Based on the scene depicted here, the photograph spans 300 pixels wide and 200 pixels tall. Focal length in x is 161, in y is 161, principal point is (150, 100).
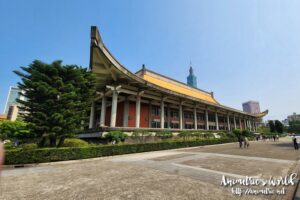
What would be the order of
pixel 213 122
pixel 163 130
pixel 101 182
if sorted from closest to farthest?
pixel 101 182
pixel 163 130
pixel 213 122

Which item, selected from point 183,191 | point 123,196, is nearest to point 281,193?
point 183,191

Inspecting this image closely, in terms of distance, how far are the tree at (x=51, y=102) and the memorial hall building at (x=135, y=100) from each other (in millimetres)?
5157

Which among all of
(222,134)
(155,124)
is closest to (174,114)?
(155,124)

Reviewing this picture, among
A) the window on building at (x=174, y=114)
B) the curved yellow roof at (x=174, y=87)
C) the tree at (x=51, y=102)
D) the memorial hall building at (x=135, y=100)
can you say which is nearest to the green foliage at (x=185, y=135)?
the memorial hall building at (x=135, y=100)

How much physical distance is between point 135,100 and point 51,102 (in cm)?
1750

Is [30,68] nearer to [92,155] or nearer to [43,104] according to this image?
[43,104]

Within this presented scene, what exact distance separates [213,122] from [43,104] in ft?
152

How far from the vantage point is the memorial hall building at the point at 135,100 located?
2220cm

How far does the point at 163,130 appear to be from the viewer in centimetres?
2747

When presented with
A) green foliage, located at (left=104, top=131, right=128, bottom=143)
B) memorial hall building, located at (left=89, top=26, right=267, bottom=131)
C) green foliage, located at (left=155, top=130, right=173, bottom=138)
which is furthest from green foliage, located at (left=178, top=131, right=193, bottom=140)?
green foliage, located at (left=104, top=131, right=128, bottom=143)

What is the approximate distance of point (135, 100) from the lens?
30.5 m

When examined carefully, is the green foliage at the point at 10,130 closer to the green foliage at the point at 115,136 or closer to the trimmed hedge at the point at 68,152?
the green foliage at the point at 115,136

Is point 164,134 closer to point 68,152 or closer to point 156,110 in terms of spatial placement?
point 156,110

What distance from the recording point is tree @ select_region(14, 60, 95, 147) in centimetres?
1371
